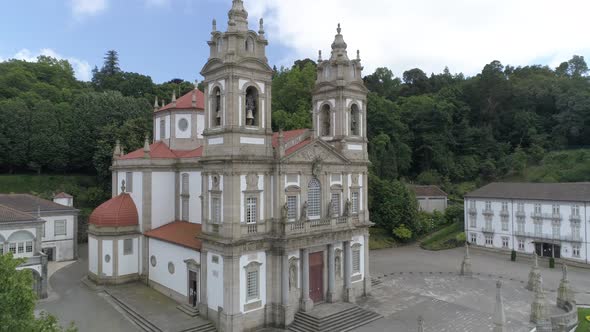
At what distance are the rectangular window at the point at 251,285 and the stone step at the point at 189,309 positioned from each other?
3.26m

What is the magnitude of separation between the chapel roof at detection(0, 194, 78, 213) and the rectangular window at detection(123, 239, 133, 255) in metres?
9.21

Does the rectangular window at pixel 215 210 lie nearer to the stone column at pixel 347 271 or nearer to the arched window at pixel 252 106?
the arched window at pixel 252 106

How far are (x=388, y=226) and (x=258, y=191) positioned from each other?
27026 mm

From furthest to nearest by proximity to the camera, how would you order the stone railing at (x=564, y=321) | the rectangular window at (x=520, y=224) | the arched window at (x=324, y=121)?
the rectangular window at (x=520, y=224) → the arched window at (x=324, y=121) → the stone railing at (x=564, y=321)

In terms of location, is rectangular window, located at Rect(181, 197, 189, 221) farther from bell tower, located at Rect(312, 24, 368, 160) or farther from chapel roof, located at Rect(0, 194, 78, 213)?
chapel roof, located at Rect(0, 194, 78, 213)

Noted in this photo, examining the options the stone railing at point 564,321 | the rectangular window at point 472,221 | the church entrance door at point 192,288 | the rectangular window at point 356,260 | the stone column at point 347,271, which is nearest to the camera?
the stone railing at point 564,321

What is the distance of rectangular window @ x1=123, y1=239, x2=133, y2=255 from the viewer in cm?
2711

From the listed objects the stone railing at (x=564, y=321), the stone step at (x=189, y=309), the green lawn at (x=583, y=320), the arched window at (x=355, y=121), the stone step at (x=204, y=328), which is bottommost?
the green lawn at (x=583, y=320)

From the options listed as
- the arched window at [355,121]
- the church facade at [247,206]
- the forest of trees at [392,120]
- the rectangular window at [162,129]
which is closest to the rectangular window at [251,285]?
the church facade at [247,206]

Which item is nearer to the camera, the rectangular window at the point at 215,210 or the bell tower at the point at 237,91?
the bell tower at the point at 237,91

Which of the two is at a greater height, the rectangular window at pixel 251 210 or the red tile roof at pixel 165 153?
the red tile roof at pixel 165 153

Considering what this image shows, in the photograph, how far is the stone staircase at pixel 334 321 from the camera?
20250 mm

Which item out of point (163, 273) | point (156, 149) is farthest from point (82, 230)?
point (163, 273)

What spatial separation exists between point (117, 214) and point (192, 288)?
852cm
